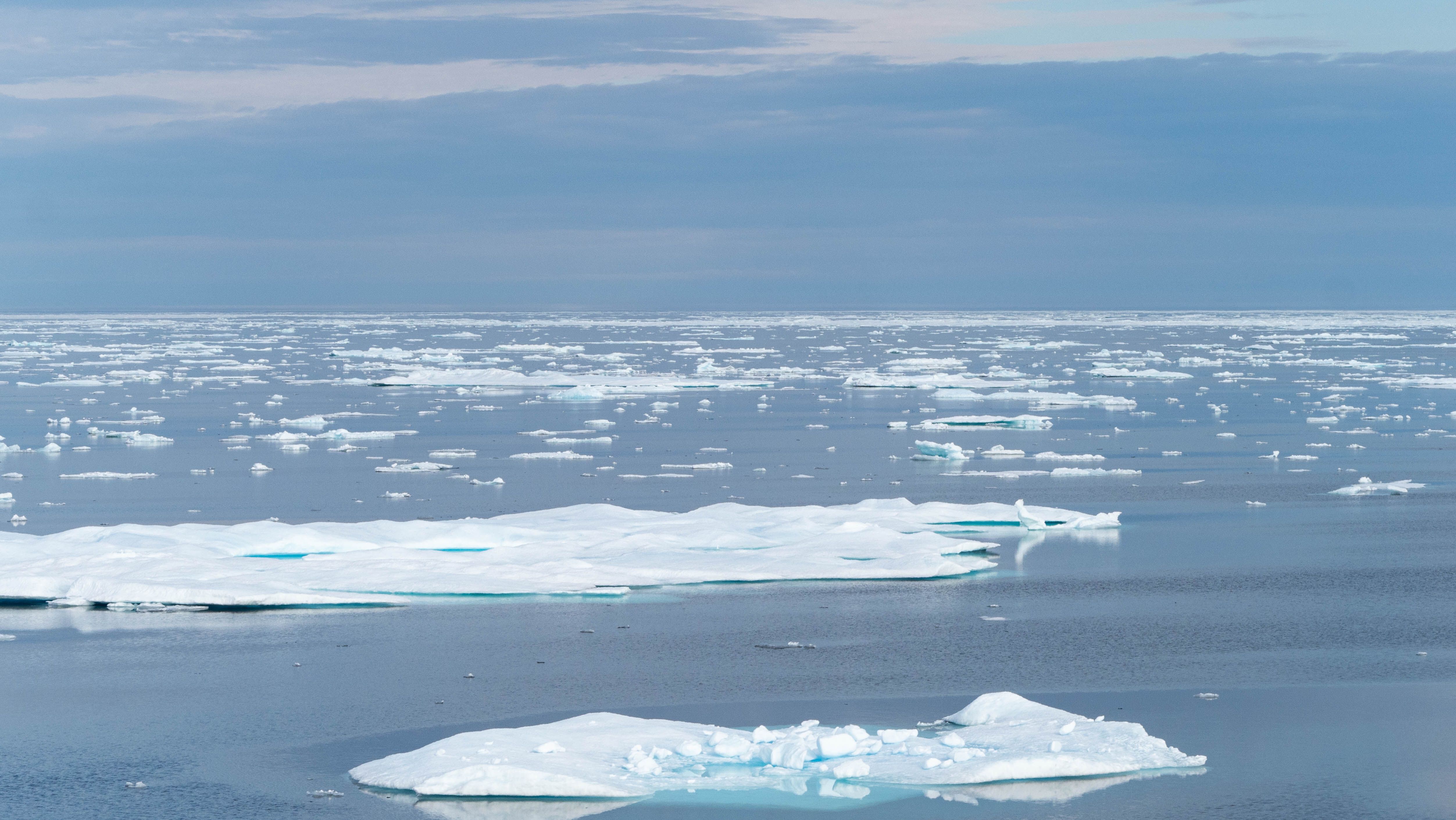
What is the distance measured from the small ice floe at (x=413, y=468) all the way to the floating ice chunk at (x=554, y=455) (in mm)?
1566

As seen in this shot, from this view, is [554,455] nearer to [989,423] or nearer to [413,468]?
[413,468]

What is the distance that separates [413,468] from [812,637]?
12282mm

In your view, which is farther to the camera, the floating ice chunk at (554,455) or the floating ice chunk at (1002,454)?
the floating ice chunk at (1002,454)

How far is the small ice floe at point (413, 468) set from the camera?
22.4 metres

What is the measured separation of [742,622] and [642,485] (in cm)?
884

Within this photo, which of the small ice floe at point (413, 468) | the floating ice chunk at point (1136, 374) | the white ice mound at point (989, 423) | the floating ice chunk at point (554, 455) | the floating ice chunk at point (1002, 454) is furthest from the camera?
the floating ice chunk at point (1136, 374)

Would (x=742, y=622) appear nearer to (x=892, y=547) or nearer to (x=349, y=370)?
(x=892, y=547)

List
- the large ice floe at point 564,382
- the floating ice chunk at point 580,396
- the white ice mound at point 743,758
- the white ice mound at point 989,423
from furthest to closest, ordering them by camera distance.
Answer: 1. the large ice floe at point 564,382
2. the floating ice chunk at point 580,396
3. the white ice mound at point 989,423
4. the white ice mound at point 743,758

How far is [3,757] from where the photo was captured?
8.43 m

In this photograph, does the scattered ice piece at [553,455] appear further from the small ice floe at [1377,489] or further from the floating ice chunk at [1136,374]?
the floating ice chunk at [1136,374]

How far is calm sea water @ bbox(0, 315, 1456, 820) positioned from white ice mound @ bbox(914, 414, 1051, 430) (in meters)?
0.52

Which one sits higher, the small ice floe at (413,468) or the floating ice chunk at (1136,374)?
the floating ice chunk at (1136,374)

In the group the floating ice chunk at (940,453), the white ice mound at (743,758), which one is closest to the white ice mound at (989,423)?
the floating ice chunk at (940,453)

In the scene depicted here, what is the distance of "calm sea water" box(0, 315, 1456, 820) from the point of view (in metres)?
7.96
